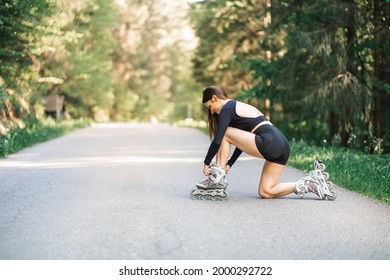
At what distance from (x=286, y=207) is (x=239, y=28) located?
71.3 ft

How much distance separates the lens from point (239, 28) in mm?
28312

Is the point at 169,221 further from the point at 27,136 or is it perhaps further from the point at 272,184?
the point at 27,136

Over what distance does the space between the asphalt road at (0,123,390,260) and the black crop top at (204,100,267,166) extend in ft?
2.25

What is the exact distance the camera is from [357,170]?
10.8 m

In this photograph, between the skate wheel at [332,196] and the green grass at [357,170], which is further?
the green grass at [357,170]

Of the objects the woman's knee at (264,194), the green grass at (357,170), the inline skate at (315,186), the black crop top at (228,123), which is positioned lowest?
the green grass at (357,170)

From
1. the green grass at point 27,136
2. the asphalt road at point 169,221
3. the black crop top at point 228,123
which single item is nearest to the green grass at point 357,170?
the asphalt road at point 169,221

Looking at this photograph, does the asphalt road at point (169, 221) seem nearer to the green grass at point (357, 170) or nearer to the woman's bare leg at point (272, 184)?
the woman's bare leg at point (272, 184)

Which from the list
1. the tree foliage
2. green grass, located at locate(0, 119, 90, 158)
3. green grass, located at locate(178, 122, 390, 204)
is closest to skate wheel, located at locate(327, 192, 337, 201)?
green grass, located at locate(178, 122, 390, 204)

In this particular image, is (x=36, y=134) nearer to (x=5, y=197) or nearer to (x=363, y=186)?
(x=5, y=197)

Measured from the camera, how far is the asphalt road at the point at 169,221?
5184 millimetres

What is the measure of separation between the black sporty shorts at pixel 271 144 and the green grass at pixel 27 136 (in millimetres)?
8535

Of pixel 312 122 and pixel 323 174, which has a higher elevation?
pixel 323 174
